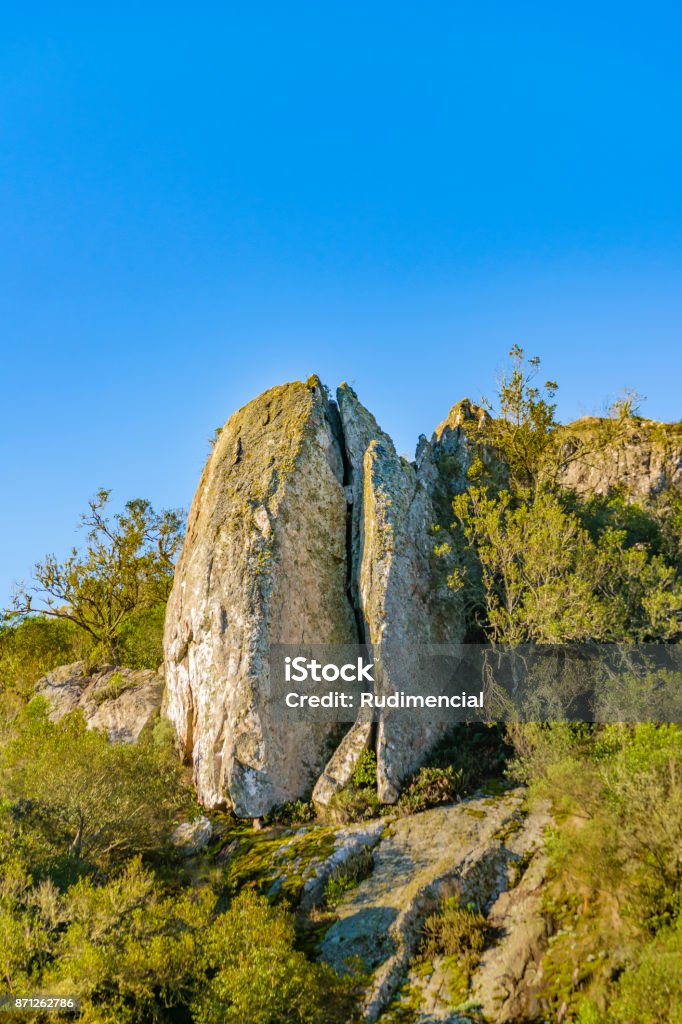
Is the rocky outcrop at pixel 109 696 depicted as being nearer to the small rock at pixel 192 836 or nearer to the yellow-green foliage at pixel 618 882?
the small rock at pixel 192 836

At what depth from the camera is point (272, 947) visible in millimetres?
13250

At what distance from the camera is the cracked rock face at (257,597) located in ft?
71.5

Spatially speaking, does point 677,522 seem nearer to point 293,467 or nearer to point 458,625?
point 458,625

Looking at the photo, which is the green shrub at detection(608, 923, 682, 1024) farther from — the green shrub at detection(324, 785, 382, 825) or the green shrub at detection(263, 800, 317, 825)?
the green shrub at detection(263, 800, 317, 825)

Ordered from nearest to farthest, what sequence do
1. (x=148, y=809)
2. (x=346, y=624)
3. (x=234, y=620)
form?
(x=148, y=809)
(x=234, y=620)
(x=346, y=624)

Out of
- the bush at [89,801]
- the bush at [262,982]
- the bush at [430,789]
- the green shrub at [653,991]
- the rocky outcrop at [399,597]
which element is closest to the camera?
the green shrub at [653,991]

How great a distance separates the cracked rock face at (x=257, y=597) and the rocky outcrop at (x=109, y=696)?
81.4 inches

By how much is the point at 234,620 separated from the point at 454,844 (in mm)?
10228

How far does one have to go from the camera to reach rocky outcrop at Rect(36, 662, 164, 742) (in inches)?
1073

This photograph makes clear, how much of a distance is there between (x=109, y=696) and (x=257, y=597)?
34.2 feet

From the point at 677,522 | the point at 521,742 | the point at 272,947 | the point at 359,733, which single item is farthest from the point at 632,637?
the point at 272,947

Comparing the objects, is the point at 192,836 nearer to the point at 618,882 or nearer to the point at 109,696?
the point at 109,696

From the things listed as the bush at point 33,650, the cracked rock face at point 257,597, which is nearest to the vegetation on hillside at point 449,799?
the cracked rock face at point 257,597

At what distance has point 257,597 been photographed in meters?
23.5
